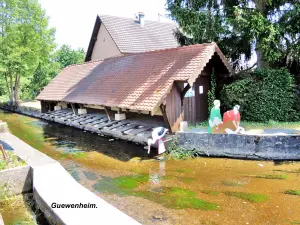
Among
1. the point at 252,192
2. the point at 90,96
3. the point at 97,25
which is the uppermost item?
the point at 97,25

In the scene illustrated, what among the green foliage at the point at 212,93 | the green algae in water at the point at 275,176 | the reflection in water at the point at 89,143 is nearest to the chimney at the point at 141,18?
the reflection in water at the point at 89,143

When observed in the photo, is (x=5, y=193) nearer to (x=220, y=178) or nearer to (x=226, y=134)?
(x=220, y=178)

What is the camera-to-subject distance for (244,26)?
12156mm

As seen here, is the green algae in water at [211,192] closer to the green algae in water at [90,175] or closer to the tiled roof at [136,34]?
the green algae in water at [90,175]

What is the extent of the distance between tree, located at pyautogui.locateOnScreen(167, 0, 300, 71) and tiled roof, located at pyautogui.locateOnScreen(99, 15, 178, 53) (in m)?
6.78

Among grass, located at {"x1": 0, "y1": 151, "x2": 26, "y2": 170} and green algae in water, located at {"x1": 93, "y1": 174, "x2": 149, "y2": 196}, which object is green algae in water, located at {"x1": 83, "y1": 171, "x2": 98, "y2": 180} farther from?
grass, located at {"x1": 0, "y1": 151, "x2": 26, "y2": 170}

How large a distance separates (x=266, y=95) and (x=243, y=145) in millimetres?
3329

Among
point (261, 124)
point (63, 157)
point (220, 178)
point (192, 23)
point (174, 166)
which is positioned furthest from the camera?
point (192, 23)

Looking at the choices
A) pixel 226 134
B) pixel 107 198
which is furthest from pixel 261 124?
pixel 107 198

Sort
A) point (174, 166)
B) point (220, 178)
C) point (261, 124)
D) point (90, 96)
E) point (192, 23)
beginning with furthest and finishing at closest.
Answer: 1. point (90, 96)
2. point (192, 23)
3. point (261, 124)
4. point (174, 166)
5. point (220, 178)

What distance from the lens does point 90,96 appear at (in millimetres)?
15148

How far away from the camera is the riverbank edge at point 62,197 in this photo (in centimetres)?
480

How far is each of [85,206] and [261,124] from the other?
880 cm

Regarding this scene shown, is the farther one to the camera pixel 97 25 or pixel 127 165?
pixel 97 25
